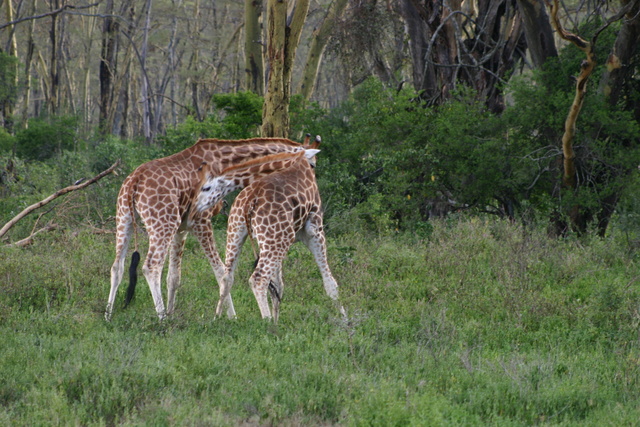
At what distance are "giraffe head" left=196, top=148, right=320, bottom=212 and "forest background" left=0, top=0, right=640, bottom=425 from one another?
121 centimetres

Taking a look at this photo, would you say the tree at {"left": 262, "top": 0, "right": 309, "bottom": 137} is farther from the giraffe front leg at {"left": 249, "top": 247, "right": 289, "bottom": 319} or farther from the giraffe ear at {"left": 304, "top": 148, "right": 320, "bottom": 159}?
the giraffe front leg at {"left": 249, "top": 247, "right": 289, "bottom": 319}

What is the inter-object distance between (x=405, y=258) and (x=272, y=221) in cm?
318

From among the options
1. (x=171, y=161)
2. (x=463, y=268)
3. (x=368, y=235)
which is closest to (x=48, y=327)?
(x=171, y=161)

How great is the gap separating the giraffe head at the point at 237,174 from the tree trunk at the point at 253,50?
9.18m

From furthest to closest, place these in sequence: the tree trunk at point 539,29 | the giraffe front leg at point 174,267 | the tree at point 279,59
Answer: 1. the tree trunk at point 539,29
2. the tree at point 279,59
3. the giraffe front leg at point 174,267

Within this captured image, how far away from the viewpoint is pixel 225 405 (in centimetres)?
513

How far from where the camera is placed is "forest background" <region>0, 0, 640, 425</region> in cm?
539

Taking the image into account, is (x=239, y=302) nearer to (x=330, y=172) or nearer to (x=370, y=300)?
(x=370, y=300)

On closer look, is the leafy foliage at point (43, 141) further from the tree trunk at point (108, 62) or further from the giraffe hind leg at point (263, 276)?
the giraffe hind leg at point (263, 276)

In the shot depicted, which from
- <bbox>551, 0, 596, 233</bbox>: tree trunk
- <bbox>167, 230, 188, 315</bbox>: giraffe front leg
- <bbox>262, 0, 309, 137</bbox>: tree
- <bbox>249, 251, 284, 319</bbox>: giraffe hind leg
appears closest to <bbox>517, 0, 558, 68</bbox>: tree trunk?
<bbox>551, 0, 596, 233</bbox>: tree trunk

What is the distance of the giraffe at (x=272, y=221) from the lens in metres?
7.21

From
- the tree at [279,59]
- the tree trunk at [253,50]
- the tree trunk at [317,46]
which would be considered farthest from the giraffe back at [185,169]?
the tree trunk at [317,46]

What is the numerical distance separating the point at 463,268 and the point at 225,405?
5.08m

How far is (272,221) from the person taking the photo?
7.21 meters
